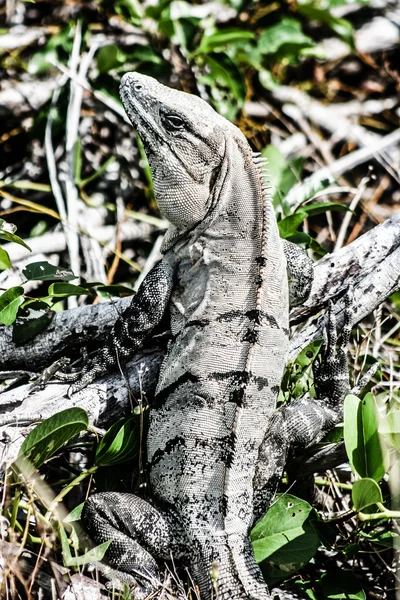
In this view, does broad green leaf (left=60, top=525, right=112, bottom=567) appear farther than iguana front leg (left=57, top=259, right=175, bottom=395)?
No

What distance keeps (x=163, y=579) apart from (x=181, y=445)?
0.68m

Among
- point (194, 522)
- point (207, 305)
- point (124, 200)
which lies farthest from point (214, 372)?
point (124, 200)

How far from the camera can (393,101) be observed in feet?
26.4

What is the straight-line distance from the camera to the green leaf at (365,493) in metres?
3.58

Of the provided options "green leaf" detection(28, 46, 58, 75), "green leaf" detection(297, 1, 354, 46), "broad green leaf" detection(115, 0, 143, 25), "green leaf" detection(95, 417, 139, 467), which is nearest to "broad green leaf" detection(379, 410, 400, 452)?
"green leaf" detection(95, 417, 139, 467)

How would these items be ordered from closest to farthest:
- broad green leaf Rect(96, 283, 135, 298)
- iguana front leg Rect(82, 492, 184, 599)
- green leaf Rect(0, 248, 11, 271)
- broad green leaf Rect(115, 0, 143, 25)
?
iguana front leg Rect(82, 492, 184, 599)
green leaf Rect(0, 248, 11, 271)
broad green leaf Rect(96, 283, 135, 298)
broad green leaf Rect(115, 0, 143, 25)

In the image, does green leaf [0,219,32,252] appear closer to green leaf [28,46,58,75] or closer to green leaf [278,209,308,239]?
green leaf [278,209,308,239]

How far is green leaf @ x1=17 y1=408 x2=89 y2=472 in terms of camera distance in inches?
138

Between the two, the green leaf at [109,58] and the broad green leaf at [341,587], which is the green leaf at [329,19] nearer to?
the green leaf at [109,58]

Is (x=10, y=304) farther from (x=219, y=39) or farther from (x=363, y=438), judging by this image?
(x=219, y=39)

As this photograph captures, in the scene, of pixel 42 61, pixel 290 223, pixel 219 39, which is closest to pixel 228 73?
pixel 219 39

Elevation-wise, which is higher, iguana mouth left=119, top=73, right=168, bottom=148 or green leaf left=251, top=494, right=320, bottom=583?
iguana mouth left=119, top=73, right=168, bottom=148

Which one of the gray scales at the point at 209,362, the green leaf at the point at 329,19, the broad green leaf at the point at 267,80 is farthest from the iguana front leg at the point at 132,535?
the green leaf at the point at 329,19

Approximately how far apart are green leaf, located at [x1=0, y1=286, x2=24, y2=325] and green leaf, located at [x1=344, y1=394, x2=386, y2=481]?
1.87 meters
